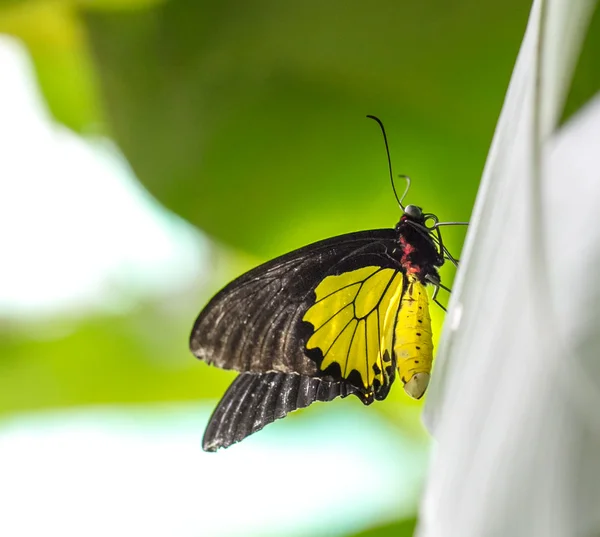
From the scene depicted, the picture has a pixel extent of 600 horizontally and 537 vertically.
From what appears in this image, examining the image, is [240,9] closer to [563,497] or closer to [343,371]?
[343,371]

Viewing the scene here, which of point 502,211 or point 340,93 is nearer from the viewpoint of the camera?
point 502,211

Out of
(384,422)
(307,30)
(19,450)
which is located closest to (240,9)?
(307,30)

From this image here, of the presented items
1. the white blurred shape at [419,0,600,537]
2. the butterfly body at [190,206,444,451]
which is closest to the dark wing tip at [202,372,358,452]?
→ the butterfly body at [190,206,444,451]

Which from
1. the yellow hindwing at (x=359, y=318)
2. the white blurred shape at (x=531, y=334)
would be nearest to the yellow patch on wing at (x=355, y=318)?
the yellow hindwing at (x=359, y=318)

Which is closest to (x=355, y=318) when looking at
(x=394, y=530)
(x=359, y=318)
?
(x=359, y=318)

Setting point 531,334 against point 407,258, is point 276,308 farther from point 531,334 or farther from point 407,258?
point 531,334

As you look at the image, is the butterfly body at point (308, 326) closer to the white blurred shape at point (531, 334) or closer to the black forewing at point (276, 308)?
the black forewing at point (276, 308)

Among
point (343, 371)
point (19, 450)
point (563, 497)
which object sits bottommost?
point (563, 497)

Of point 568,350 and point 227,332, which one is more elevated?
point 227,332
